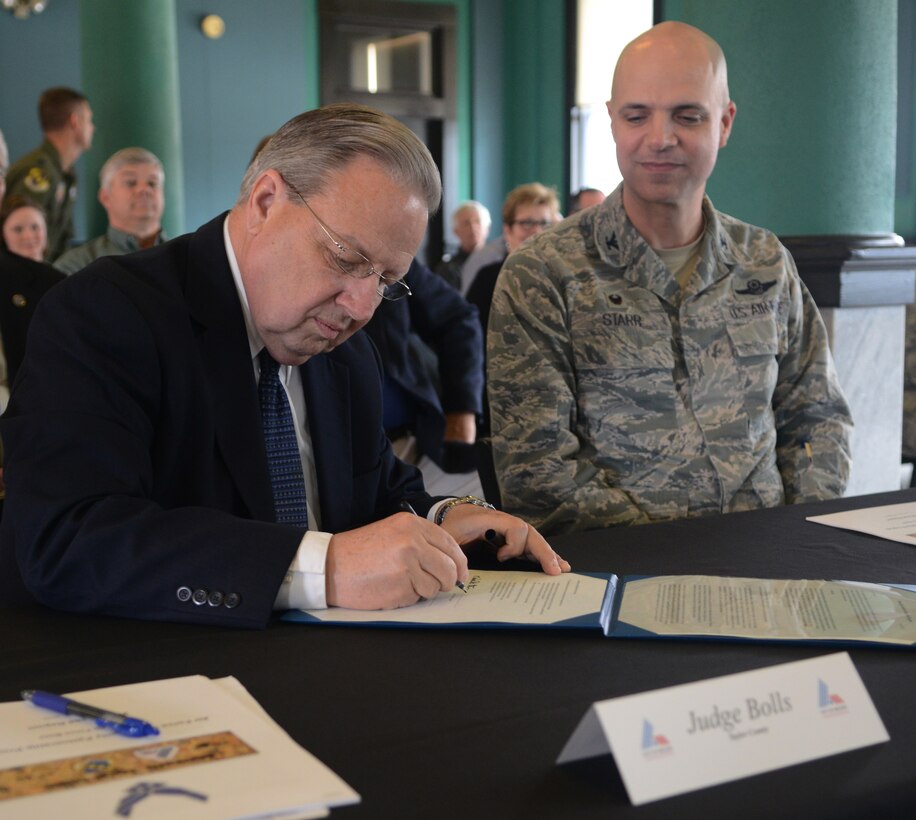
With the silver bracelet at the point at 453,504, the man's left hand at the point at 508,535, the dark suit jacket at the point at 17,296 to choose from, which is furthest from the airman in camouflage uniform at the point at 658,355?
the dark suit jacket at the point at 17,296

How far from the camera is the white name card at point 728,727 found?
0.84m

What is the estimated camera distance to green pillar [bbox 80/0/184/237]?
21.3ft

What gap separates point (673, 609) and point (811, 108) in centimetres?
276

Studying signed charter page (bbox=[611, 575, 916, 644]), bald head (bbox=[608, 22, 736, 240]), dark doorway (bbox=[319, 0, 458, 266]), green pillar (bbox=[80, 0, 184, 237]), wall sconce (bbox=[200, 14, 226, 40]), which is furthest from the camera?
dark doorway (bbox=[319, 0, 458, 266])

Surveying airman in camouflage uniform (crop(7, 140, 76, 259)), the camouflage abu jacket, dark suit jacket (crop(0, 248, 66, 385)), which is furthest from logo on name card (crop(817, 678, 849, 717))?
airman in camouflage uniform (crop(7, 140, 76, 259))

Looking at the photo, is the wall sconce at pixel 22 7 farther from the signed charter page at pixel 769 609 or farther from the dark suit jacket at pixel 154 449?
the signed charter page at pixel 769 609

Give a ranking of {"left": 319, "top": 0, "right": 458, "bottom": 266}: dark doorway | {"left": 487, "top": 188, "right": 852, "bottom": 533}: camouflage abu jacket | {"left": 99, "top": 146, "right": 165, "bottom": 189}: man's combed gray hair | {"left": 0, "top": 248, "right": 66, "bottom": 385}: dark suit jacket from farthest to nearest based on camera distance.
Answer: {"left": 319, "top": 0, "right": 458, "bottom": 266}: dark doorway
{"left": 99, "top": 146, "right": 165, "bottom": 189}: man's combed gray hair
{"left": 0, "top": 248, "right": 66, "bottom": 385}: dark suit jacket
{"left": 487, "top": 188, "right": 852, "bottom": 533}: camouflage abu jacket

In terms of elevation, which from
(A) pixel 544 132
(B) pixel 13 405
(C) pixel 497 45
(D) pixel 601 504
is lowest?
(D) pixel 601 504

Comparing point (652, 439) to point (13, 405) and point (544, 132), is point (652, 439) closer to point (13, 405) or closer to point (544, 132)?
point (13, 405)

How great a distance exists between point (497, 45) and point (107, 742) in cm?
1017

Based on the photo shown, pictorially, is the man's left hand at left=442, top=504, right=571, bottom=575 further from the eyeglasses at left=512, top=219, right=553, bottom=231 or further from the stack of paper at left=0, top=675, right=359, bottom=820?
the eyeglasses at left=512, top=219, right=553, bottom=231

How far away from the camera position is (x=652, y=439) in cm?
231

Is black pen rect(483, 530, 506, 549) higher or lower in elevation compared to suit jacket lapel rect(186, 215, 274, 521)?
lower

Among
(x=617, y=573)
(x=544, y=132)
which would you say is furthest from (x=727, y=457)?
(x=544, y=132)
